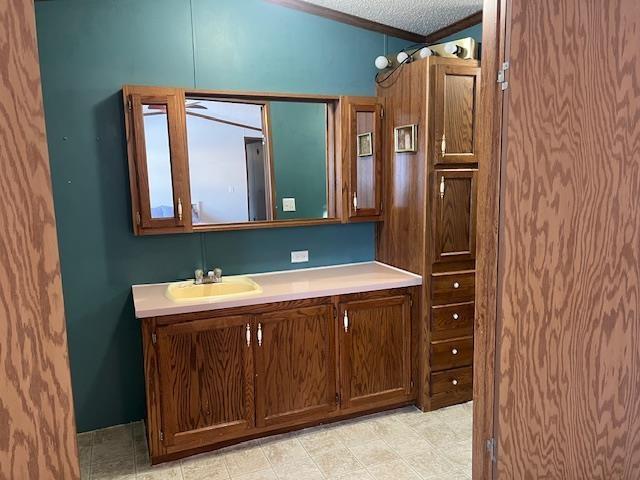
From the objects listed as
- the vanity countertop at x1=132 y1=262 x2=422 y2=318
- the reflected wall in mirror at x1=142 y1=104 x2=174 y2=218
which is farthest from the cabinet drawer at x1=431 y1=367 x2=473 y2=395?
the reflected wall in mirror at x1=142 y1=104 x2=174 y2=218

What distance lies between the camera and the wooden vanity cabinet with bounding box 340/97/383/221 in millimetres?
3105

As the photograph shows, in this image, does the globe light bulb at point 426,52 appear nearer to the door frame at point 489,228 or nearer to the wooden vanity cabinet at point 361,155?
the wooden vanity cabinet at point 361,155

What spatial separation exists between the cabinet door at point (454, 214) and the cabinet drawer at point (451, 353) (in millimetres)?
548

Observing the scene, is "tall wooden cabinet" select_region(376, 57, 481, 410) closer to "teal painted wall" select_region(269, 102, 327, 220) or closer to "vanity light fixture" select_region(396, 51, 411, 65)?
"vanity light fixture" select_region(396, 51, 411, 65)

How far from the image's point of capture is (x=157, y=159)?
2699mm

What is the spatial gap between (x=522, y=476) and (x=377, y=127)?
2300 millimetres

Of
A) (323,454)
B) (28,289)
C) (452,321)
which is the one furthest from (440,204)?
(28,289)

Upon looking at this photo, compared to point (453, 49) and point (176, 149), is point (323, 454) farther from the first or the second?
point (453, 49)

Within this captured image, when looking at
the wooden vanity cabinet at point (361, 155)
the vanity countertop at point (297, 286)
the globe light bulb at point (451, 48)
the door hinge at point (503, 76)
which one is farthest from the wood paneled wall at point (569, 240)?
the wooden vanity cabinet at point (361, 155)

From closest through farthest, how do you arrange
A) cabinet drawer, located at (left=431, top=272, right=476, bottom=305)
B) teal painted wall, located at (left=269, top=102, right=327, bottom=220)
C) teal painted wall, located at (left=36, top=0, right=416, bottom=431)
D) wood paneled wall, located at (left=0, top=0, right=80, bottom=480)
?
wood paneled wall, located at (left=0, top=0, right=80, bottom=480) → teal painted wall, located at (left=36, top=0, right=416, bottom=431) → cabinet drawer, located at (left=431, top=272, right=476, bottom=305) → teal painted wall, located at (left=269, top=102, right=327, bottom=220)

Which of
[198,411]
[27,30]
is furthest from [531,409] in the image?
[198,411]

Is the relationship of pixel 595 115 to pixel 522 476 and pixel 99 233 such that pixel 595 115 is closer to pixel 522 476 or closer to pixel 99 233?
pixel 522 476

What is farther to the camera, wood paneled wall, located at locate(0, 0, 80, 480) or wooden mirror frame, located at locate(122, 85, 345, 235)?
wooden mirror frame, located at locate(122, 85, 345, 235)

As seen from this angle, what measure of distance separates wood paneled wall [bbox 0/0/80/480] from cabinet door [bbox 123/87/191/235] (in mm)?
1876
